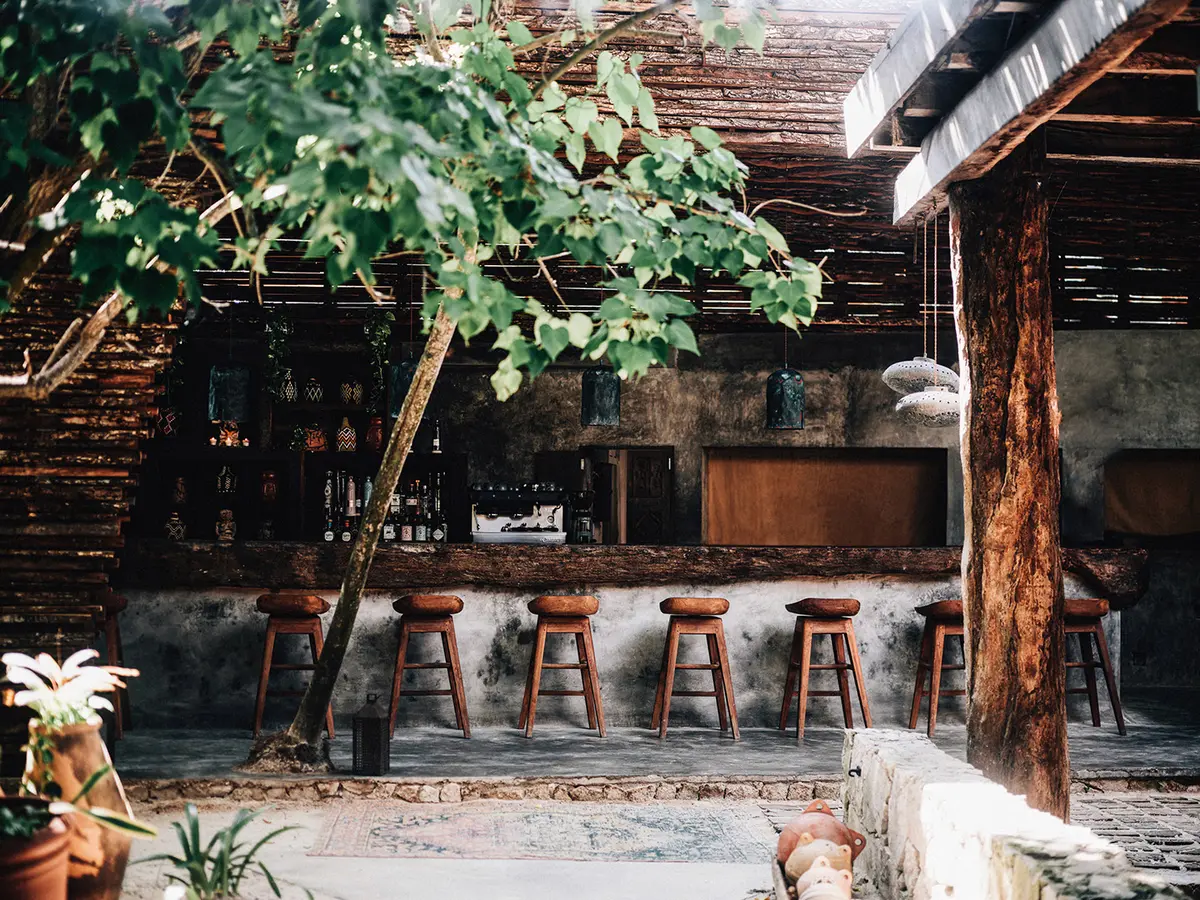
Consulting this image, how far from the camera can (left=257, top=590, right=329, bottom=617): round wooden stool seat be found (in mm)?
6613

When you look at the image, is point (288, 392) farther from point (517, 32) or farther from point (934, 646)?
point (517, 32)

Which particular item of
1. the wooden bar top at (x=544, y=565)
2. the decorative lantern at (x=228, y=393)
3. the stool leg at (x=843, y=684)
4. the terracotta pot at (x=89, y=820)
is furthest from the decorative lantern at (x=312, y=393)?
the terracotta pot at (x=89, y=820)

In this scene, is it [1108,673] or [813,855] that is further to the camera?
[1108,673]

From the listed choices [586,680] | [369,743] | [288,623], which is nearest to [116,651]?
[288,623]

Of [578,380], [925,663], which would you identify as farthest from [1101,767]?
[578,380]

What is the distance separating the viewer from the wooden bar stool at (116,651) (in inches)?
259

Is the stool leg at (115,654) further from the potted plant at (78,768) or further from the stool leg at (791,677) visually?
the stool leg at (791,677)

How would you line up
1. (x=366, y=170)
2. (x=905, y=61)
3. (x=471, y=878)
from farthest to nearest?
(x=471, y=878)
(x=905, y=61)
(x=366, y=170)

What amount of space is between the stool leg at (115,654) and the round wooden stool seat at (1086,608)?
216 inches

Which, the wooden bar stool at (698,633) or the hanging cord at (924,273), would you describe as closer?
the hanging cord at (924,273)

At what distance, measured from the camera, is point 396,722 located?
281 inches

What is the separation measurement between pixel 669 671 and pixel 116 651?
3.24 metres

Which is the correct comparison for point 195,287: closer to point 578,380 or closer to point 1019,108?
point 1019,108

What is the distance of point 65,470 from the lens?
5.59m
